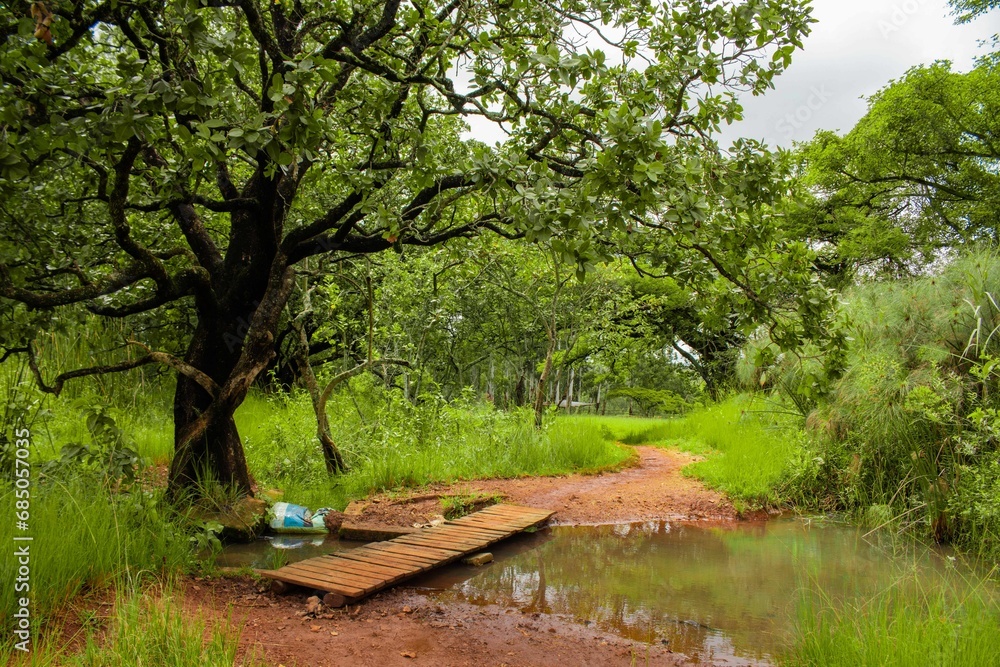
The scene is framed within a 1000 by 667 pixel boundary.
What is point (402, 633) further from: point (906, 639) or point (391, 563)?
point (906, 639)

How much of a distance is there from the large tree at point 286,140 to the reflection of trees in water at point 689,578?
9.14 feet

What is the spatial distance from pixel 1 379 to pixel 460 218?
5834 millimetres

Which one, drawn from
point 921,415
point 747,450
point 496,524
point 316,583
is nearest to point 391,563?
point 316,583

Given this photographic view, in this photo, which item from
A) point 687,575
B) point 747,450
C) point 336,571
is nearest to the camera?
point 336,571

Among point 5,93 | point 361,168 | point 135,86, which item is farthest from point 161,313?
point 135,86

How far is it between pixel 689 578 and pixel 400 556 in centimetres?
252

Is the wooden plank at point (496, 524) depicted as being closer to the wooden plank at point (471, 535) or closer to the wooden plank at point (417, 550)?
the wooden plank at point (471, 535)

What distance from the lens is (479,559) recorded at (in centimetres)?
582

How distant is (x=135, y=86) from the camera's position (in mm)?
2523

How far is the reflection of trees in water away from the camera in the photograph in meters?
4.36

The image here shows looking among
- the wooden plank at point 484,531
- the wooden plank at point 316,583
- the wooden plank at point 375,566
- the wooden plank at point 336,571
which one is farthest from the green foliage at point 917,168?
the wooden plank at point 316,583

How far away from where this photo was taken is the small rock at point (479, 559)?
579cm

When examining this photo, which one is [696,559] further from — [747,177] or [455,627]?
[747,177]

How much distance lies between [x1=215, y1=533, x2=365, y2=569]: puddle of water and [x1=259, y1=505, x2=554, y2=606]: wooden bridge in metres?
0.44
